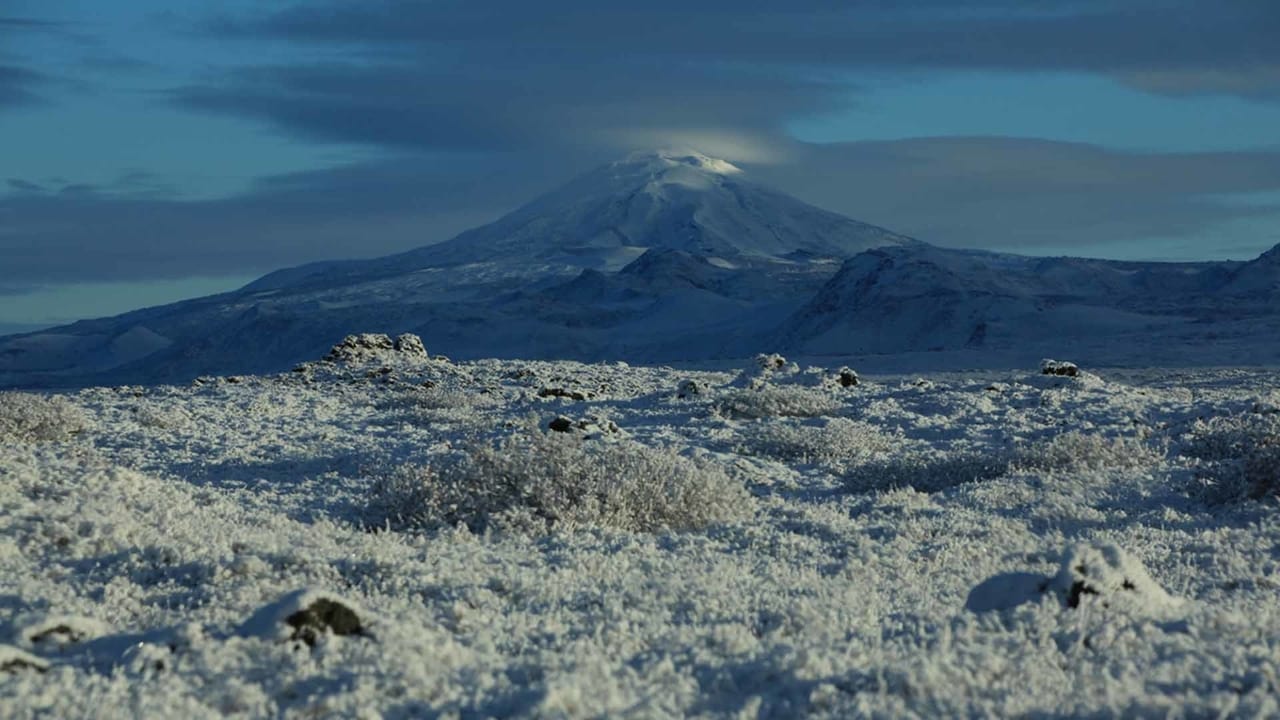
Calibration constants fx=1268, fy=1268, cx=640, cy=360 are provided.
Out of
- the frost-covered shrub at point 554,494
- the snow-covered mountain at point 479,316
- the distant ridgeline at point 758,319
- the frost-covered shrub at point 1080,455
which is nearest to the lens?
the frost-covered shrub at point 554,494

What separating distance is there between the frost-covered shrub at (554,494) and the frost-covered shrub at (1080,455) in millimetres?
4174

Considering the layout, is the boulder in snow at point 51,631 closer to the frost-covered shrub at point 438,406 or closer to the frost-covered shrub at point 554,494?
the frost-covered shrub at point 554,494

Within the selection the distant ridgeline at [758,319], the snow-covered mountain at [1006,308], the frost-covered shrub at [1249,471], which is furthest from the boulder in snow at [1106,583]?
the snow-covered mountain at [1006,308]

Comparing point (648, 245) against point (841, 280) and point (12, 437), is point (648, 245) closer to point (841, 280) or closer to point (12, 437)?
point (841, 280)

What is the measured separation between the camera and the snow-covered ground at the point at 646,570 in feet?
17.3

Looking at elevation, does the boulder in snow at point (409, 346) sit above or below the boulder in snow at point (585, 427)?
above

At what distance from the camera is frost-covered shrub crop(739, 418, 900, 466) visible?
629 inches

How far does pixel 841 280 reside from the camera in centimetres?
7962

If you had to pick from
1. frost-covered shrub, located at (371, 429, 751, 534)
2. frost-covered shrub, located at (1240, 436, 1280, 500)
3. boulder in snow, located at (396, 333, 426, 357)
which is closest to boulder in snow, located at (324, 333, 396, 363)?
boulder in snow, located at (396, 333, 426, 357)

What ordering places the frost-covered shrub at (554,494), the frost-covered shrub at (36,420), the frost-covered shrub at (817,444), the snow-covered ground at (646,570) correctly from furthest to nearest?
the frost-covered shrub at (36,420)
the frost-covered shrub at (817,444)
the frost-covered shrub at (554,494)
the snow-covered ground at (646,570)

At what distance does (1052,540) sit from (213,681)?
6.48 metres

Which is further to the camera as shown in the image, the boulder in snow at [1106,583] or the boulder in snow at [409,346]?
the boulder in snow at [409,346]

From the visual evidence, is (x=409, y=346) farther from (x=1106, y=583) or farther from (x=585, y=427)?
(x=1106, y=583)

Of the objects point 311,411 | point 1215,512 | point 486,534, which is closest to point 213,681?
point 486,534
